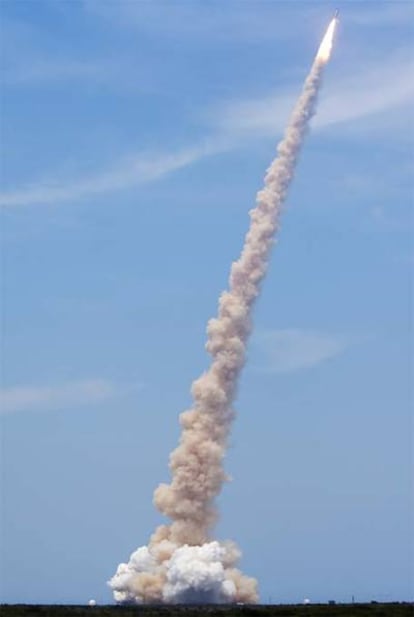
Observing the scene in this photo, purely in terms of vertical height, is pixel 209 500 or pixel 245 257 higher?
pixel 245 257

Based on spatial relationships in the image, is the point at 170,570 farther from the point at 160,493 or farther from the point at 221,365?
the point at 221,365

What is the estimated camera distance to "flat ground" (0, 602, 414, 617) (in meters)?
110

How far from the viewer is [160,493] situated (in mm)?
118938

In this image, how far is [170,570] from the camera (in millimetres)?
116500

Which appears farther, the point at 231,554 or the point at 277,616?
the point at 231,554

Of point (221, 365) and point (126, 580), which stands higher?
point (221, 365)

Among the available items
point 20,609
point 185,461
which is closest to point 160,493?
point 185,461

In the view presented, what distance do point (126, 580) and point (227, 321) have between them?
56.0ft

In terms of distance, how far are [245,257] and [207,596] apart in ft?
65.4

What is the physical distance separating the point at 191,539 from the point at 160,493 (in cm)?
350

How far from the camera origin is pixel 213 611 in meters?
110

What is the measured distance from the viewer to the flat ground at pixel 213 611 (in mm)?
109688

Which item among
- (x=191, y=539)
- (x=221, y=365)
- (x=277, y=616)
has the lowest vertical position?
(x=277, y=616)

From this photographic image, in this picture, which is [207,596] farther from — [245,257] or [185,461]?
[245,257]
